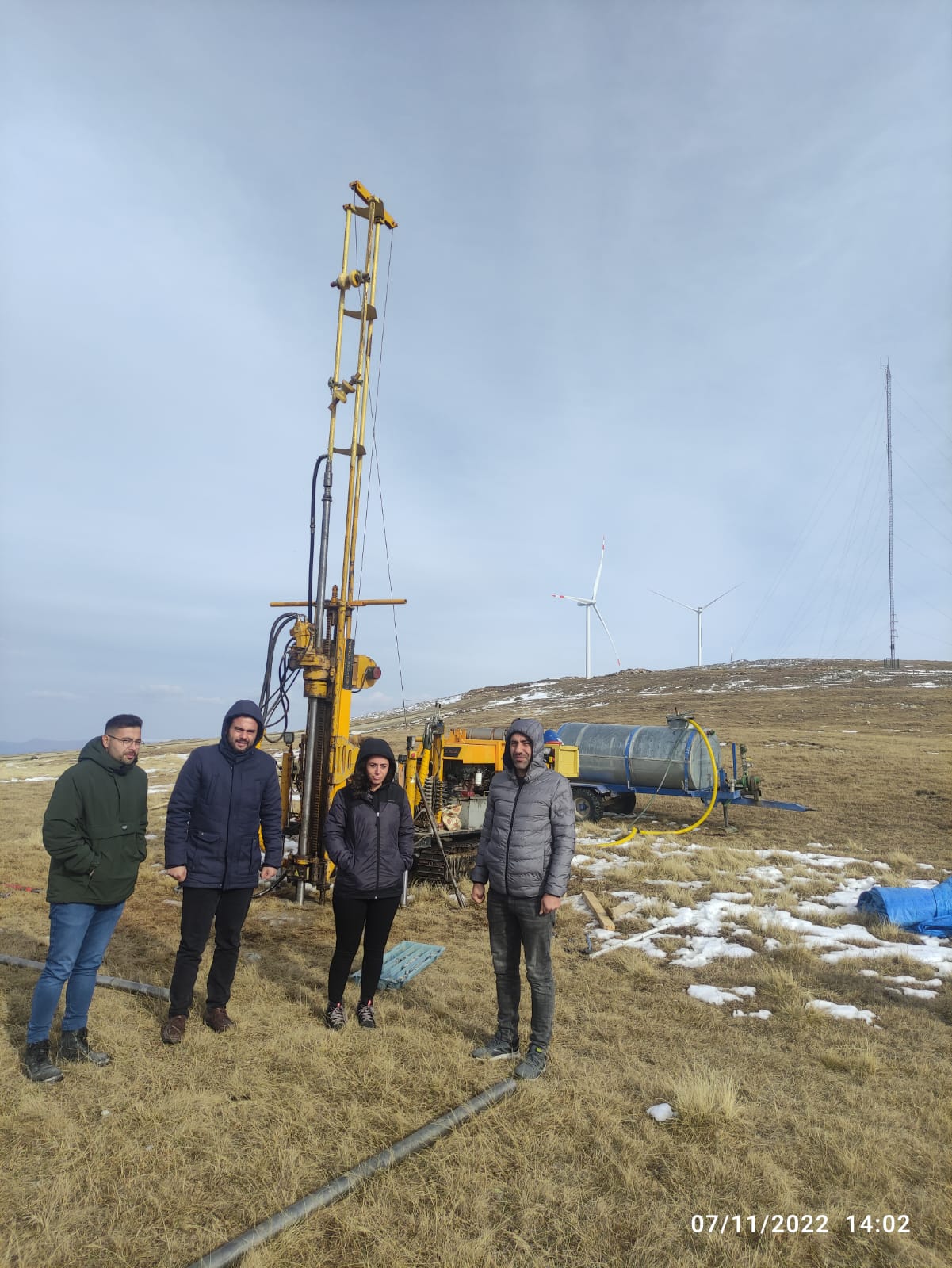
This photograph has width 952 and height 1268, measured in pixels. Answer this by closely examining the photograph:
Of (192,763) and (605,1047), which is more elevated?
(192,763)

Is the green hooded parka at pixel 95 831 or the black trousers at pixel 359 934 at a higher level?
the green hooded parka at pixel 95 831

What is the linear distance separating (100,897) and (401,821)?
201 centimetres

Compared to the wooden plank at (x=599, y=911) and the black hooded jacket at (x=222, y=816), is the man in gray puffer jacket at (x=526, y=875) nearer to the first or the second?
the black hooded jacket at (x=222, y=816)

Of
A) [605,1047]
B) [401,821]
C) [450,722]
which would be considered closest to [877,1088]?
[605,1047]

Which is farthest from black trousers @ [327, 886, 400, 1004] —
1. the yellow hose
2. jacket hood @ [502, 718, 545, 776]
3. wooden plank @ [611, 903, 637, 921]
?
the yellow hose

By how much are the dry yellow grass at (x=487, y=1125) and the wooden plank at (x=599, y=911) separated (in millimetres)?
1157

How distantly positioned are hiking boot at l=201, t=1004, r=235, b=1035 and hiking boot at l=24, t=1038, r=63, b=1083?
0.97 m

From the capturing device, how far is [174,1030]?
483 centimetres

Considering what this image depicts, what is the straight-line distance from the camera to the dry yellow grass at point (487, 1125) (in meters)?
3.10

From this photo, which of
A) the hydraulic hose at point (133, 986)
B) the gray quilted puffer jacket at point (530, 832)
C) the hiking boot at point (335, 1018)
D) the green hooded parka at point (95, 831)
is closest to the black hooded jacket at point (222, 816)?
the green hooded parka at point (95, 831)

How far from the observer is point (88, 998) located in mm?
4543

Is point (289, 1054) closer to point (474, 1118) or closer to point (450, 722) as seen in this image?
point (474, 1118)

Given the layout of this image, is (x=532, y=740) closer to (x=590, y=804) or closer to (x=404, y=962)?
(x=404, y=962)

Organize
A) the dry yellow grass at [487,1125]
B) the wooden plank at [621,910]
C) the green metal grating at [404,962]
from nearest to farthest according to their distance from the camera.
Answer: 1. the dry yellow grass at [487,1125]
2. the green metal grating at [404,962]
3. the wooden plank at [621,910]
